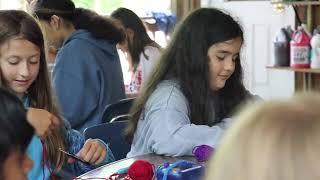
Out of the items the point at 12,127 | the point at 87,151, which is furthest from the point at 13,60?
the point at 12,127

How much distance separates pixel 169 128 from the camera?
1808mm

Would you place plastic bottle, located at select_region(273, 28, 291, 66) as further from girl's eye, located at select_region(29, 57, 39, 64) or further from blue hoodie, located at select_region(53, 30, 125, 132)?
girl's eye, located at select_region(29, 57, 39, 64)

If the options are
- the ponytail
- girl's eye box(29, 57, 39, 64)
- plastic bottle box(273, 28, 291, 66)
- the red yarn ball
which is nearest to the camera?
the red yarn ball

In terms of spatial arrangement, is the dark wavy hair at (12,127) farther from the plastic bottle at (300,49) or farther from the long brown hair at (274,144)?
the plastic bottle at (300,49)

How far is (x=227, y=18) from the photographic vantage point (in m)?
2.03

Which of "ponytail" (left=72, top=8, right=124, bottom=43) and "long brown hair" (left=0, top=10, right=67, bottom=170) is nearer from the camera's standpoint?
"long brown hair" (left=0, top=10, right=67, bottom=170)

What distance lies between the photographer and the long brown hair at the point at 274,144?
61 centimetres

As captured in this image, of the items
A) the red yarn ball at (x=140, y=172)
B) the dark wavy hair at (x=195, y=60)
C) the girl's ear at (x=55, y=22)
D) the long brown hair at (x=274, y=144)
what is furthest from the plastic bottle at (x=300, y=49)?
the long brown hair at (x=274, y=144)

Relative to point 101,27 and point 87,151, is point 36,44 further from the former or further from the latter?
point 101,27

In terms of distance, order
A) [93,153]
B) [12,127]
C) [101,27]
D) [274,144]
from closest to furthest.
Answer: [274,144] < [12,127] < [93,153] < [101,27]

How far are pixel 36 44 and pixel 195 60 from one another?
49 centimetres

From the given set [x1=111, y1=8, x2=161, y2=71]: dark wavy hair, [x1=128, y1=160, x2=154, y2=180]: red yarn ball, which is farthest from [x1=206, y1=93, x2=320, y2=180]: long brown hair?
[x1=111, y1=8, x2=161, y2=71]: dark wavy hair

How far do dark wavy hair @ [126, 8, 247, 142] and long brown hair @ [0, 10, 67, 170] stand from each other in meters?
0.27

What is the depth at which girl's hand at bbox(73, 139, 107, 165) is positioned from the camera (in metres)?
1.75
